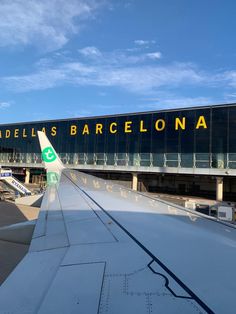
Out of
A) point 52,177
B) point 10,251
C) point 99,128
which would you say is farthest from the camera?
point 99,128

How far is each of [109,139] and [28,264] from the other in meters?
30.0

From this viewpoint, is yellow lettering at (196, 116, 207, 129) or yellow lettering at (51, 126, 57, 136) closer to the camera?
yellow lettering at (196, 116, 207, 129)

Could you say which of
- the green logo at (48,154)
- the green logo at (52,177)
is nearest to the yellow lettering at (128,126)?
the green logo at (48,154)

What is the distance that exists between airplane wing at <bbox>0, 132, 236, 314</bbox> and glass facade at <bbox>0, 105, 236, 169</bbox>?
2331cm

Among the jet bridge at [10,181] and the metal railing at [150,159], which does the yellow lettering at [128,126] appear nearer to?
Answer: the metal railing at [150,159]

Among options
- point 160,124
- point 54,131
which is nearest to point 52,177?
point 160,124

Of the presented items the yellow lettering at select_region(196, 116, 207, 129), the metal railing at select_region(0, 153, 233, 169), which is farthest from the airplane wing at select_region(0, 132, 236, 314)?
the yellow lettering at select_region(196, 116, 207, 129)

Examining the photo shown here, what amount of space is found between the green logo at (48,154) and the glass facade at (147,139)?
57.7 ft

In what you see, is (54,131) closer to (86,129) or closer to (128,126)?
(86,129)

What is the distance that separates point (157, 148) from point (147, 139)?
1.51m

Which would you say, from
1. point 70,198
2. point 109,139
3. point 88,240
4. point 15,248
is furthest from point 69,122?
point 88,240

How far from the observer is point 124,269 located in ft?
7.77

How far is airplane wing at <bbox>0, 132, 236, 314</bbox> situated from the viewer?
6.08 ft

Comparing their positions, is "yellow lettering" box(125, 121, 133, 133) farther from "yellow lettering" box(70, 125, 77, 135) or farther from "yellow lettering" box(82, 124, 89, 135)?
"yellow lettering" box(70, 125, 77, 135)
